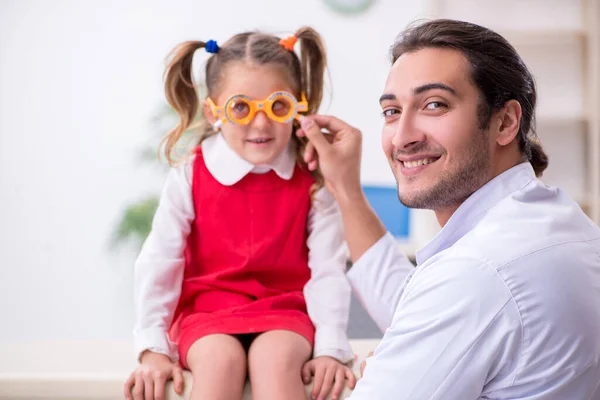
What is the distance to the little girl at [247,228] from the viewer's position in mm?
2072

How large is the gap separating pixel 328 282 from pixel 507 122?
712 millimetres

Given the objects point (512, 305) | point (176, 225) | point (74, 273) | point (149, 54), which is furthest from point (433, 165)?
point (74, 273)

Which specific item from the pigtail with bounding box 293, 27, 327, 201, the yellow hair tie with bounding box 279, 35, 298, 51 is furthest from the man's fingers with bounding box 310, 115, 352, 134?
the yellow hair tie with bounding box 279, 35, 298, 51

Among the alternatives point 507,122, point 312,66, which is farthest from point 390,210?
point 507,122

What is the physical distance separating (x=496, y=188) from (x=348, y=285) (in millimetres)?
675

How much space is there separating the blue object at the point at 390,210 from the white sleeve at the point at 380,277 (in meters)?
3.18

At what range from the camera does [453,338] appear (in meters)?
1.37

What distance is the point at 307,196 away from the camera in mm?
2285

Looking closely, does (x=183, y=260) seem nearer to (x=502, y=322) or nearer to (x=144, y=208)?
(x=502, y=322)

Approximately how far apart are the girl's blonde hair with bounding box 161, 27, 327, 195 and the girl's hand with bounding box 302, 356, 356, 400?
507 mm

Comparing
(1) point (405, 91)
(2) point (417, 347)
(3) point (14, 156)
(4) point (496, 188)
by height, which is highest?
(1) point (405, 91)

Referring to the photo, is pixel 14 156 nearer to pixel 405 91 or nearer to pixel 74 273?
pixel 74 273

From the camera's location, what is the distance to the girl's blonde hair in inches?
88.5

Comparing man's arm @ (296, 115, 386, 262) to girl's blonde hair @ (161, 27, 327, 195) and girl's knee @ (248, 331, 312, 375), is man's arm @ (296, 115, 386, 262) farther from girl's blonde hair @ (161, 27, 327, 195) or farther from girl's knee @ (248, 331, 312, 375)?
girl's knee @ (248, 331, 312, 375)
